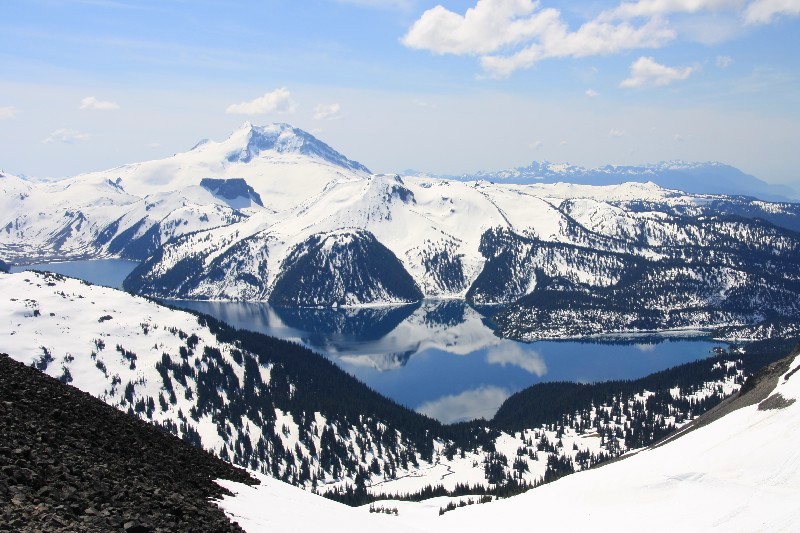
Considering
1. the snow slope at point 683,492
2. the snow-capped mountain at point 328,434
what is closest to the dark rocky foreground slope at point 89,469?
the snow slope at point 683,492

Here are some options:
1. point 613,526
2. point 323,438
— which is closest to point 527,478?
point 323,438

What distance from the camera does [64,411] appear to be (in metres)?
45.8

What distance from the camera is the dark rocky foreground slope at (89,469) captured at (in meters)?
28.9

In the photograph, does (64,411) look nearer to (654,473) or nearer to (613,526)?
(613,526)

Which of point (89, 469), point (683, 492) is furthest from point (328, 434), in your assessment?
point (89, 469)

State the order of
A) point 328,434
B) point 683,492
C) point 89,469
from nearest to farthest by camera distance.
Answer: point 89,469, point 683,492, point 328,434

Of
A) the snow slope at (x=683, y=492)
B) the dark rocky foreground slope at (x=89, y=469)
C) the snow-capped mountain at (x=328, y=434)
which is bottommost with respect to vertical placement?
the snow-capped mountain at (x=328, y=434)

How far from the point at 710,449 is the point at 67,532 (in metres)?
74.2

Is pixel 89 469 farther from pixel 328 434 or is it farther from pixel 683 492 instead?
pixel 328 434

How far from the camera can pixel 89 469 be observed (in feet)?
117

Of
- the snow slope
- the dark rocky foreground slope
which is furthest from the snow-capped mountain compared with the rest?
the dark rocky foreground slope

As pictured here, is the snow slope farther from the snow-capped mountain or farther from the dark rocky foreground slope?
the snow-capped mountain

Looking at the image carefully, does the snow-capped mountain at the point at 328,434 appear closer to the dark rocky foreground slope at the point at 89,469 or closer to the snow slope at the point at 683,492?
the snow slope at the point at 683,492

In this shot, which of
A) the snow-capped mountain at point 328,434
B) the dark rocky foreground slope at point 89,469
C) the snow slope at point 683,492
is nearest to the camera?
the dark rocky foreground slope at point 89,469
